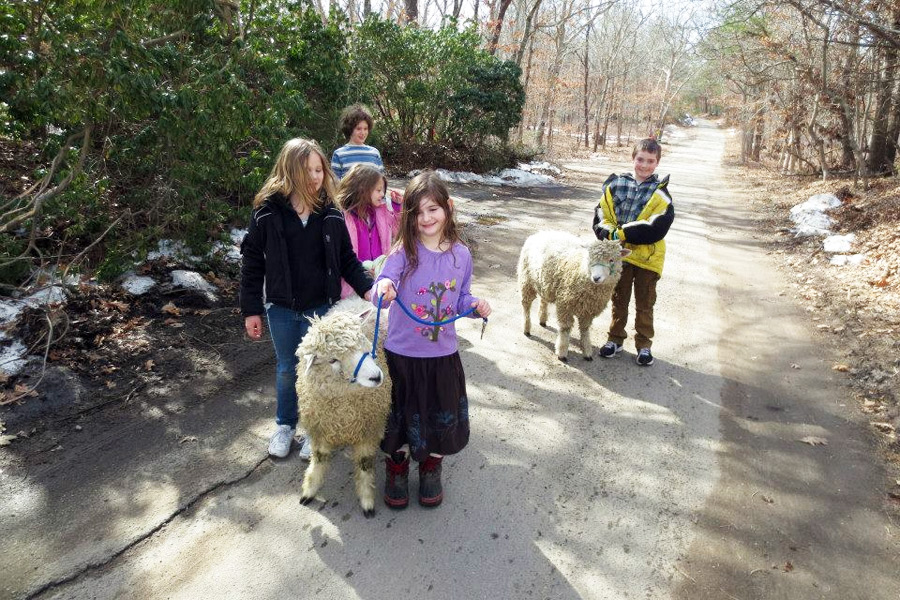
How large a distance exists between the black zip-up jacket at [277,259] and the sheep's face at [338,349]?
0.47 meters

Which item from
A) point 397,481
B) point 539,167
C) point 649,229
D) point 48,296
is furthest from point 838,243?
point 48,296

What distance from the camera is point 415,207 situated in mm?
2707

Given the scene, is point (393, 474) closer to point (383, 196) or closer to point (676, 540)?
point (676, 540)

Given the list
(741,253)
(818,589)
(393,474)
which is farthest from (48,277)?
(741,253)

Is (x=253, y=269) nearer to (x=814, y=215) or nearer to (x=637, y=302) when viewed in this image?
(x=637, y=302)

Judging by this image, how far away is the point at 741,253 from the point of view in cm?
947

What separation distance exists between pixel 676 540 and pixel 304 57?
8.04 metres

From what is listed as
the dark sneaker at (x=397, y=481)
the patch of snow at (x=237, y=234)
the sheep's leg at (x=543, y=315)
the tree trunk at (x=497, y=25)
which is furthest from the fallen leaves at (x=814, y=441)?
the tree trunk at (x=497, y=25)

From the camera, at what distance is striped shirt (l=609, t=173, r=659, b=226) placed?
4516 mm

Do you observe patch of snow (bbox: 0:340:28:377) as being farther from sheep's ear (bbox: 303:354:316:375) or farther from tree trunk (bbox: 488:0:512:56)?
tree trunk (bbox: 488:0:512:56)

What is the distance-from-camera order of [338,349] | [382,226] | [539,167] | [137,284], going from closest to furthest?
[338,349]
[382,226]
[137,284]
[539,167]

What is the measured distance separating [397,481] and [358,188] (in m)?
2.05

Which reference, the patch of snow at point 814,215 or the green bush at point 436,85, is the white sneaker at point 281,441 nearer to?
the patch of snow at point 814,215

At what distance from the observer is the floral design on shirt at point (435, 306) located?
2.75 m
